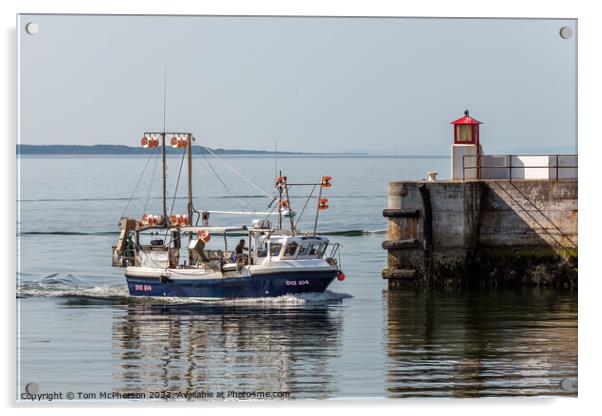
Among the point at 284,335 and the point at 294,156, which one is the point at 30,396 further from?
the point at 294,156

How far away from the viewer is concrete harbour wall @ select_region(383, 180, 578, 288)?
96.1ft

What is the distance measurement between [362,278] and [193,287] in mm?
5939

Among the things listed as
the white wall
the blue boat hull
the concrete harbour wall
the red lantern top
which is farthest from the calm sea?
the red lantern top

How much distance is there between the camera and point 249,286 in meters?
29.9

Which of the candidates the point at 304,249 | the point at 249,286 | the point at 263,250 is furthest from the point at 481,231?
the point at 249,286

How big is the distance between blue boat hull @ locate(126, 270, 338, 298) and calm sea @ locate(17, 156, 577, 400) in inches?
9.6

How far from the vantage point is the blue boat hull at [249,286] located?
97.7 feet

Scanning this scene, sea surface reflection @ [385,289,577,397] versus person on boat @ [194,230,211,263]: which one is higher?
person on boat @ [194,230,211,263]

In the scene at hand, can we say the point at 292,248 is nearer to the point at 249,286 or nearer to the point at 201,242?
the point at 249,286

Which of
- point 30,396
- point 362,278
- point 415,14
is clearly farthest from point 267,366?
point 362,278

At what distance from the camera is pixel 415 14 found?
1847cm

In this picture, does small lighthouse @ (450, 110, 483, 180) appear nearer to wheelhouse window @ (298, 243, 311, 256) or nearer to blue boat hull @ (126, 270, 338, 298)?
wheelhouse window @ (298, 243, 311, 256)

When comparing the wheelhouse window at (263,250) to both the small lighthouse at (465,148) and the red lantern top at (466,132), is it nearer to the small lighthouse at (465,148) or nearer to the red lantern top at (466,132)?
the small lighthouse at (465,148)

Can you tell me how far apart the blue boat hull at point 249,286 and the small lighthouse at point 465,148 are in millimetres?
3438
